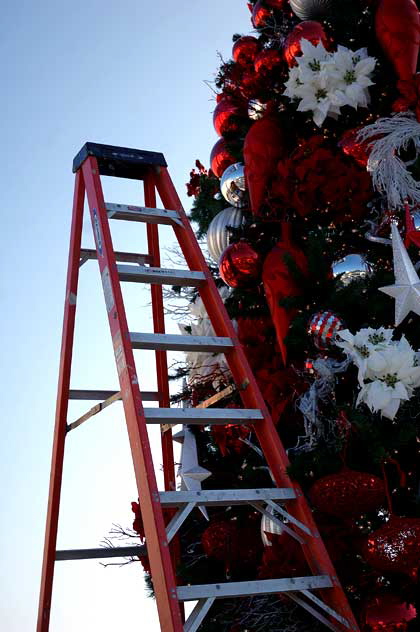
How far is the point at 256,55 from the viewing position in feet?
9.91

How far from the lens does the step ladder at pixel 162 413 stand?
1.89 metres

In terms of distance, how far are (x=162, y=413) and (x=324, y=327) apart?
0.47m

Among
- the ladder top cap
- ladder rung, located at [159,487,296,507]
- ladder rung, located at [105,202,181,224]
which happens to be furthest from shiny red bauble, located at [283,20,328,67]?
ladder rung, located at [159,487,296,507]

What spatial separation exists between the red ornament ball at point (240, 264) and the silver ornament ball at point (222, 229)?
215mm

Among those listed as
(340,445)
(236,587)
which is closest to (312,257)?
(340,445)

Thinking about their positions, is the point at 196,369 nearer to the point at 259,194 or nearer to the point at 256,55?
the point at 259,194

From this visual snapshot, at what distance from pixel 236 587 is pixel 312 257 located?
0.86 meters

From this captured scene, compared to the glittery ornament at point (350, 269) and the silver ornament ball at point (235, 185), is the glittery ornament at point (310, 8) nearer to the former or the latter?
the silver ornament ball at point (235, 185)

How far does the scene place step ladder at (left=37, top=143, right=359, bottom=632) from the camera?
1893mm

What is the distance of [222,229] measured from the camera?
2.92m

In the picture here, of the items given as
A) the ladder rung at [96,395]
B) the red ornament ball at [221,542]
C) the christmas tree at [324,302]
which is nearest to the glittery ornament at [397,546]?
the christmas tree at [324,302]

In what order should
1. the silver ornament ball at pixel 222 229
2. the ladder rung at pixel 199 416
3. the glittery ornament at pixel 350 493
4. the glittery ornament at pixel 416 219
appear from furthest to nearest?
the silver ornament ball at pixel 222 229
the glittery ornament at pixel 416 219
the ladder rung at pixel 199 416
the glittery ornament at pixel 350 493

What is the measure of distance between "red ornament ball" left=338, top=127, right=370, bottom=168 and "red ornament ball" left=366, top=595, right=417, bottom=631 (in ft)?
3.97

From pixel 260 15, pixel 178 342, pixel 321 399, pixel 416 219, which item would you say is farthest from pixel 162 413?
pixel 260 15
